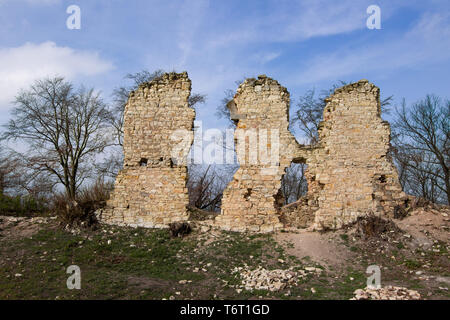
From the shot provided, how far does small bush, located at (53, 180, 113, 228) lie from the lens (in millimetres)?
9109

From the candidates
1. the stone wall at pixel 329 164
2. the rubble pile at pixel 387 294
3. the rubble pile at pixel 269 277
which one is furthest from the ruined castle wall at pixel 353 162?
the rubble pile at pixel 387 294

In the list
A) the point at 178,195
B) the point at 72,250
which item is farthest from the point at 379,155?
the point at 72,250

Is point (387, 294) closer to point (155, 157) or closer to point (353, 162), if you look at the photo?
point (353, 162)

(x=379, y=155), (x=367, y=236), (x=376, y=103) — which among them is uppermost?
(x=376, y=103)

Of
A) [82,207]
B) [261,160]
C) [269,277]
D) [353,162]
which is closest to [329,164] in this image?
[353,162]

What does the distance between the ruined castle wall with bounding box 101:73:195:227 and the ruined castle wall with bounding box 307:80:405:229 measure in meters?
3.75

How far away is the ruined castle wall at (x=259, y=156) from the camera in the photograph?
9.09 meters

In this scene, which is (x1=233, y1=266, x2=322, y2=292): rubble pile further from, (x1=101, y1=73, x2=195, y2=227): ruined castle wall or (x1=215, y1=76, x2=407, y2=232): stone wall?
(x1=101, y1=73, x2=195, y2=227): ruined castle wall

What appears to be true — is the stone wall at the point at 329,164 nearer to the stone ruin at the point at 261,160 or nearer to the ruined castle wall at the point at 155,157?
the stone ruin at the point at 261,160

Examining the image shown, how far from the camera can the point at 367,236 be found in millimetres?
8359

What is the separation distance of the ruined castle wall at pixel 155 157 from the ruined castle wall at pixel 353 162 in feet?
12.3

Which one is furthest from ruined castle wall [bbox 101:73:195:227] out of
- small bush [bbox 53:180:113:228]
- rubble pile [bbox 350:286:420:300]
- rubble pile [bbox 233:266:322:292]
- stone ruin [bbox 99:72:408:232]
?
rubble pile [bbox 350:286:420:300]
